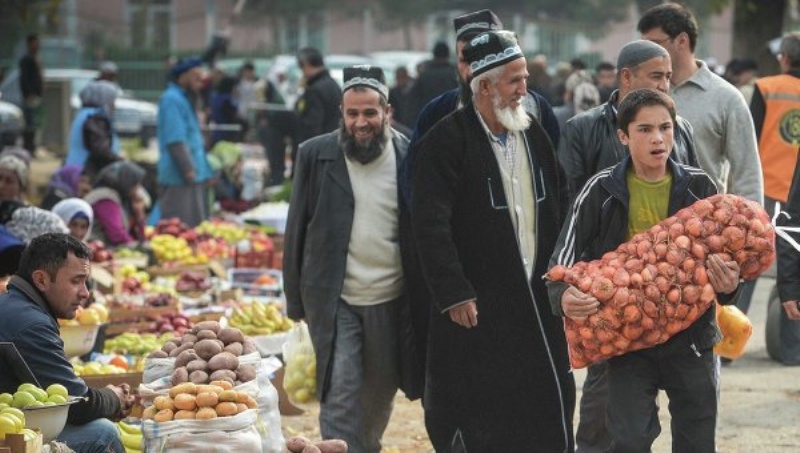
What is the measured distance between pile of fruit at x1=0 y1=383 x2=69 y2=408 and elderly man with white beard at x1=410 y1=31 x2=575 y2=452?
1.67 metres

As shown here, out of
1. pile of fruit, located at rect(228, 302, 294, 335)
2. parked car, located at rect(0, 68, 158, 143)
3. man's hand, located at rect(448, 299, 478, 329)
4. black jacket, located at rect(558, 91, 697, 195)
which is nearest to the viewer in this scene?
man's hand, located at rect(448, 299, 478, 329)

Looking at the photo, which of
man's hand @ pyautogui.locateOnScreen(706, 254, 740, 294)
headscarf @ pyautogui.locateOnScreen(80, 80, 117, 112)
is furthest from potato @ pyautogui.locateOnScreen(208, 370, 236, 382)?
headscarf @ pyautogui.locateOnScreen(80, 80, 117, 112)

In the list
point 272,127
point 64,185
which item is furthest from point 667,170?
point 272,127

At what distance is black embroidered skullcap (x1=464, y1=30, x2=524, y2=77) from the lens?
23.7 ft

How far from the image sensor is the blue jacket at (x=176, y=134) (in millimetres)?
15547

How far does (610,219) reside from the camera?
6.79 m

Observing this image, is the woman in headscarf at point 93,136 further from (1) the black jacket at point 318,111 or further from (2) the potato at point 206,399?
(2) the potato at point 206,399

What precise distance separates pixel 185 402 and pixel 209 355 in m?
0.56

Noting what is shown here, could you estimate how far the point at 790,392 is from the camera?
10.7 metres

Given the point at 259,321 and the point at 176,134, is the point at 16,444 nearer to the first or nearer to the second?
the point at 259,321

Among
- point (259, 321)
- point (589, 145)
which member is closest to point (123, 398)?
point (589, 145)

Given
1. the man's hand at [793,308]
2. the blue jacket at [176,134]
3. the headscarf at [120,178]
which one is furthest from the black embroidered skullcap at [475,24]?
the blue jacket at [176,134]

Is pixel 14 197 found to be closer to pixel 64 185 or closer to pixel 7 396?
pixel 64 185

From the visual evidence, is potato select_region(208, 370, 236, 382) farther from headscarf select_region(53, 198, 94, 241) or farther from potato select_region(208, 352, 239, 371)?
headscarf select_region(53, 198, 94, 241)
